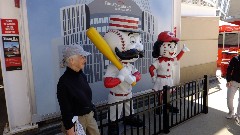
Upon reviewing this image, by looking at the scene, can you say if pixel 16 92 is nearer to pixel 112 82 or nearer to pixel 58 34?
pixel 58 34

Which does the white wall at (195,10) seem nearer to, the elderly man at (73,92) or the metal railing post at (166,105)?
the metal railing post at (166,105)

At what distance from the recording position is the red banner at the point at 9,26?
383 cm

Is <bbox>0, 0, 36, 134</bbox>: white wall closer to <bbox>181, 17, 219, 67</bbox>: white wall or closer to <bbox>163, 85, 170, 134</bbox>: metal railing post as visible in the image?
<bbox>163, 85, 170, 134</bbox>: metal railing post

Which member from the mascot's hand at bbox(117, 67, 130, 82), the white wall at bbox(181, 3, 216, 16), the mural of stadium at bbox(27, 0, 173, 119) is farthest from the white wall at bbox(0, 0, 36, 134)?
the white wall at bbox(181, 3, 216, 16)

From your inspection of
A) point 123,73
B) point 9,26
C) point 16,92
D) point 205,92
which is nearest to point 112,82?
point 123,73

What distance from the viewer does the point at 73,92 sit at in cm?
245

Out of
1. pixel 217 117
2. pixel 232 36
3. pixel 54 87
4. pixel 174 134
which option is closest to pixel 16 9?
pixel 54 87

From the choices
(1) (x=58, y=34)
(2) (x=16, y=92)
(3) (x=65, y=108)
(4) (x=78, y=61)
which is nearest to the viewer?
(3) (x=65, y=108)

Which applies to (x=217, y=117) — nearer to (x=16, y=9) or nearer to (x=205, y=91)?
(x=205, y=91)

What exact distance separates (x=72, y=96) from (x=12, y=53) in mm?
2128

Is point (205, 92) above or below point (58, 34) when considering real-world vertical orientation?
below

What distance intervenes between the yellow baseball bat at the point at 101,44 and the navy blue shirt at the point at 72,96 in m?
1.25

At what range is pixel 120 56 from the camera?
3900 millimetres

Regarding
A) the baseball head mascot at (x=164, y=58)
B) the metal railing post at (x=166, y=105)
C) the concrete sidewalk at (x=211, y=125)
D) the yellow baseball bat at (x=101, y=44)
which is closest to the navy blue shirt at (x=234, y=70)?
→ the concrete sidewalk at (x=211, y=125)
